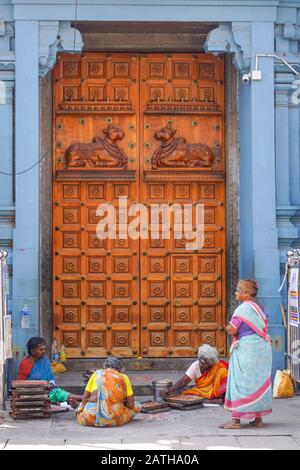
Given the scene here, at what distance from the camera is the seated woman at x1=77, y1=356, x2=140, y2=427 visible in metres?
9.75

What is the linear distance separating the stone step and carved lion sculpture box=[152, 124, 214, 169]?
2696mm

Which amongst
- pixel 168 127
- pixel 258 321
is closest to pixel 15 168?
pixel 168 127

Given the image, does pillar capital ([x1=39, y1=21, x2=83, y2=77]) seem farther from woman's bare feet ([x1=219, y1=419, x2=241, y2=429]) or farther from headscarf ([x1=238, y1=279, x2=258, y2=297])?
woman's bare feet ([x1=219, y1=419, x2=241, y2=429])

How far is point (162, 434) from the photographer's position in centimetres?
939

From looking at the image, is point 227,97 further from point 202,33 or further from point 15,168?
point 15,168

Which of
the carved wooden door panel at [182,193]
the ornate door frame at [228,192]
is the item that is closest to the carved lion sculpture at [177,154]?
the carved wooden door panel at [182,193]

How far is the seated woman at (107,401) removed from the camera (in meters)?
9.75

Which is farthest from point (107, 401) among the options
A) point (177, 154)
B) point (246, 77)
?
point (246, 77)

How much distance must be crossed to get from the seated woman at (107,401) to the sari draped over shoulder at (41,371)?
1.03 meters

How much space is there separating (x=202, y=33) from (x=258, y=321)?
4.73 meters

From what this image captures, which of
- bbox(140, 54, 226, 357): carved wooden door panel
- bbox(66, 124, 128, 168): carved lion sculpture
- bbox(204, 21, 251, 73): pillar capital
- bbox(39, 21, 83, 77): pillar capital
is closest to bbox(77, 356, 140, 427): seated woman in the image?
bbox(140, 54, 226, 357): carved wooden door panel

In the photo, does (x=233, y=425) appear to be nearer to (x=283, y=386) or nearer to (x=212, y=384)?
(x=212, y=384)

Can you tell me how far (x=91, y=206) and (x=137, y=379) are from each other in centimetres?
236

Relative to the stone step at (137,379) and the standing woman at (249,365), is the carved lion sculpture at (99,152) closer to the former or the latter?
the stone step at (137,379)
